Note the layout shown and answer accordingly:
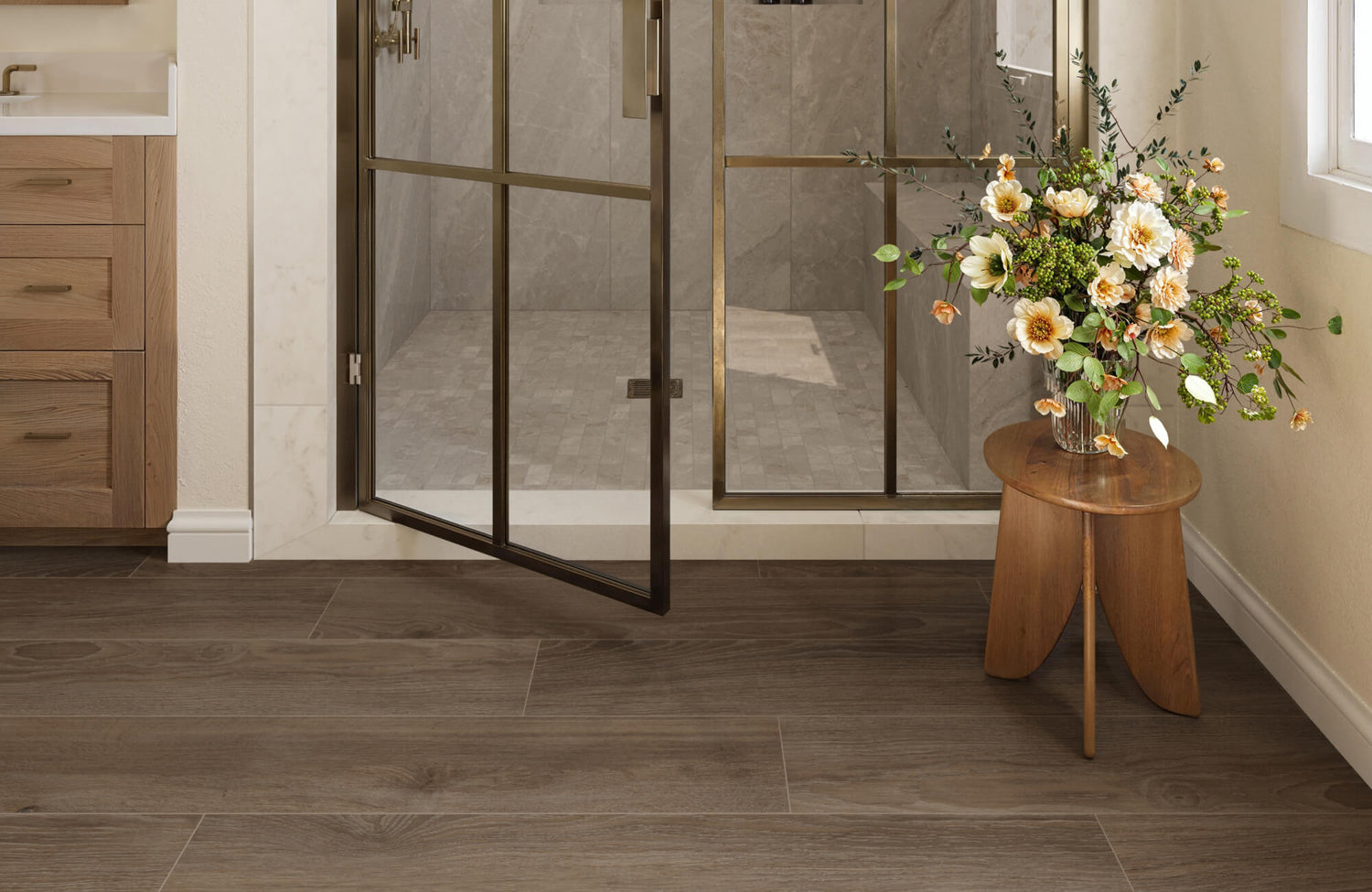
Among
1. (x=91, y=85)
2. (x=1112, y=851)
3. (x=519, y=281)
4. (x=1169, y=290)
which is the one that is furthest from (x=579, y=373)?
(x=91, y=85)

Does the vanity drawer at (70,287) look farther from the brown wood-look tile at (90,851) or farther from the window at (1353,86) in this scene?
the window at (1353,86)

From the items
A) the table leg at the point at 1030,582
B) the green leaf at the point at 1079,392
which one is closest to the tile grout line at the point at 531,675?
the table leg at the point at 1030,582

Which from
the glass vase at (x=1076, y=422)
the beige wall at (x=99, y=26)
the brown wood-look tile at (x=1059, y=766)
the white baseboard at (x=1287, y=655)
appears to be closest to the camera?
the brown wood-look tile at (x=1059, y=766)

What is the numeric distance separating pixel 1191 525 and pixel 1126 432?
0.64 m

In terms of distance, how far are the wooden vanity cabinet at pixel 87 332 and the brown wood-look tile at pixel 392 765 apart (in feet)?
2.70

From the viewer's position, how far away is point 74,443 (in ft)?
9.37

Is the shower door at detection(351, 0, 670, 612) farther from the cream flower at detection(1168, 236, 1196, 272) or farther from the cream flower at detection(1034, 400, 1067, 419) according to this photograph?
the cream flower at detection(1168, 236, 1196, 272)

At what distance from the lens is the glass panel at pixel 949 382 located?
2910 mm

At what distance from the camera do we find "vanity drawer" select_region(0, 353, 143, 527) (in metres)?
2.83

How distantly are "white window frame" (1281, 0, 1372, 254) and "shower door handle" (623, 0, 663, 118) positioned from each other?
1.09m

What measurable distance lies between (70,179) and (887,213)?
1748mm

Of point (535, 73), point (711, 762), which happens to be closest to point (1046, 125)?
point (535, 73)

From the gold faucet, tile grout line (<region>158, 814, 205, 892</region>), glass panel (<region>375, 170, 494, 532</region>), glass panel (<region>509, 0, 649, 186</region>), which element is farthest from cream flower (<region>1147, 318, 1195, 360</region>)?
the gold faucet

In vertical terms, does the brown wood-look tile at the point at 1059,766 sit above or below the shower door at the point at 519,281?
below
